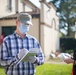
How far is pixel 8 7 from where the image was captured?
2419 centimetres

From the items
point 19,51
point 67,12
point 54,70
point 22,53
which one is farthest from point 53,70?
point 67,12

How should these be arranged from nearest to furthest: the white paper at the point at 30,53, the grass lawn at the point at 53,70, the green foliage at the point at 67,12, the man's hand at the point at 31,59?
the white paper at the point at 30,53 → the man's hand at the point at 31,59 → the grass lawn at the point at 53,70 → the green foliage at the point at 67,12

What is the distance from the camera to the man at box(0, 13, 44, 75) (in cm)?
396

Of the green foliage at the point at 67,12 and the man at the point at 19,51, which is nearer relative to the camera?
the man at the point at 19,51

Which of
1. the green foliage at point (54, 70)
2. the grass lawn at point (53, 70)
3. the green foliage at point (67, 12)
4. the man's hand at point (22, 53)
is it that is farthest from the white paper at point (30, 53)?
the green foliage at point (67, 12)

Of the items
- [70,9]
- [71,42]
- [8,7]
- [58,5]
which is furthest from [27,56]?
[58,5]

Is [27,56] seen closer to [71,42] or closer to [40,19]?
[40,19]

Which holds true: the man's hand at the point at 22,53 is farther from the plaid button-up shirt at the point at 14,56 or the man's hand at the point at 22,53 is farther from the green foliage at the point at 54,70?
the green foliage at the point at 54,70

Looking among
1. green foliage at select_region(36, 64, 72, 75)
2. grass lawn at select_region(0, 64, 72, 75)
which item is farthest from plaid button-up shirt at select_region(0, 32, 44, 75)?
green foliage at select_region(36, 64, 72, 75)

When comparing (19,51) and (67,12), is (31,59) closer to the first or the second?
(19,51)

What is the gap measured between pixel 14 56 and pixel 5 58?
0.45 feet

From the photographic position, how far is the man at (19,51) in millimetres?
3958

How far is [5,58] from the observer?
3.97 meters

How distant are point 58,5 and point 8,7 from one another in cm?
2302
